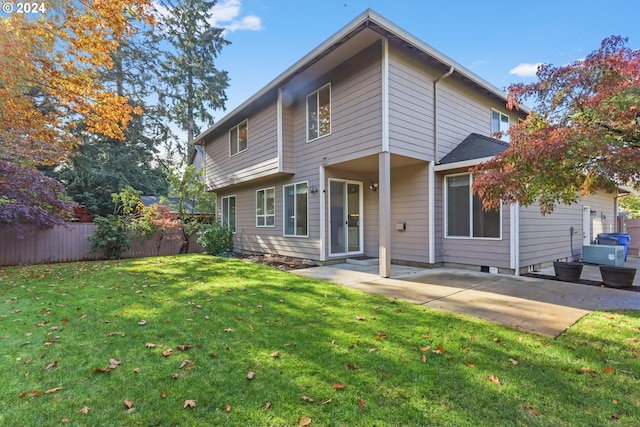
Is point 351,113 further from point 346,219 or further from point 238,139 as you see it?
point 238,139

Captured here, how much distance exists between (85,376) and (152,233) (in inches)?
411

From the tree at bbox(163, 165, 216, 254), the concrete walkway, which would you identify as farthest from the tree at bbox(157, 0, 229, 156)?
the concrete walkway

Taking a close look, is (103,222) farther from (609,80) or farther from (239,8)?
(609,80)

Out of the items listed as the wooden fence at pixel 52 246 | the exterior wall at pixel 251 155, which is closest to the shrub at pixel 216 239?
the exterior wall at pixel 251 155

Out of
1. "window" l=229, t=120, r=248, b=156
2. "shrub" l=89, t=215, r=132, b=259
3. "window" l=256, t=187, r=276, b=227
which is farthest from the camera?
"window" l=229, t=120, r=248, b=156

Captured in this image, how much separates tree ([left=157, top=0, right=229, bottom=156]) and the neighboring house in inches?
534

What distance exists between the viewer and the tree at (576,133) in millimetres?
3354

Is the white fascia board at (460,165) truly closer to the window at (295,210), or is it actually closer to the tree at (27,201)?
the window at (295,210)

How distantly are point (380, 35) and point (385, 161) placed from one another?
264 centimetres

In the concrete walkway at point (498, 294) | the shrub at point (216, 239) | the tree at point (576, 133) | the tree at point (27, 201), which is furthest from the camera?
the shrub at point (216, 239)

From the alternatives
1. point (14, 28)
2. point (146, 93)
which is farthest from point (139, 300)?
point (146, 93)

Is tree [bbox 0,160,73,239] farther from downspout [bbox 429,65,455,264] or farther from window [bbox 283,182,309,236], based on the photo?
downspout [bbox 429,65,455,264]

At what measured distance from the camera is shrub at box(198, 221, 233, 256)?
37.1ft

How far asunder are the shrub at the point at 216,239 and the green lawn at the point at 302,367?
261 inches
